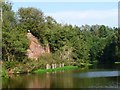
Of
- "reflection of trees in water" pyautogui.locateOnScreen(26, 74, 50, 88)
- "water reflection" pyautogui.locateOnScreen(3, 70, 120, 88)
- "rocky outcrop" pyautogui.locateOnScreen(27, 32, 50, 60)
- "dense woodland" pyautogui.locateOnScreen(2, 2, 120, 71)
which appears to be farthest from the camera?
"rocky outcrop" pyautogui.locateOnScreen(27, 32, 50, 60)

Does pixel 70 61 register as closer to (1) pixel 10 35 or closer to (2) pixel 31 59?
(2) pixel 31 59

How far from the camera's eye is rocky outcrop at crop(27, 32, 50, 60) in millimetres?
66581

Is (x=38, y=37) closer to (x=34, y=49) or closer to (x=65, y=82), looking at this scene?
(x=34, y=49)

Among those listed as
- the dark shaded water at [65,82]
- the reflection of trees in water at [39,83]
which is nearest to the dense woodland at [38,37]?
the dark shaded water at [65,82]

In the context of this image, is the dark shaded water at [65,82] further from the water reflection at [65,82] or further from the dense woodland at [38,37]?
the dense woodland at [38,37]

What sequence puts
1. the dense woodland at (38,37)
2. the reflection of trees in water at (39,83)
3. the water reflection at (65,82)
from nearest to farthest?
the water reflection at (65,82) → the reflection of trees in water at (39,83) → the dense woodland at (38,37)

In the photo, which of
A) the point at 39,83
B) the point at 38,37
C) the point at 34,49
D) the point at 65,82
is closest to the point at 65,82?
the point at 65,82

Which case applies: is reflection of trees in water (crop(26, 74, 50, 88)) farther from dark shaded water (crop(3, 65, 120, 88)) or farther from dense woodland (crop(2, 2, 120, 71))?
dense woodland (crop(2, 2, 120, 71))

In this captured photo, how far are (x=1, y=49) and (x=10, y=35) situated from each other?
10.2 feet

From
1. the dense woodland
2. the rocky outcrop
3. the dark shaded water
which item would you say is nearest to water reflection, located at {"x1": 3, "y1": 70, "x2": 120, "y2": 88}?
the dark shaded water

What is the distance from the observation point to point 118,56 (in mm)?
94250

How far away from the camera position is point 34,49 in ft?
225

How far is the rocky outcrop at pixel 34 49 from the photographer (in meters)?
66.6

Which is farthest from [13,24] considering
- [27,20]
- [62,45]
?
[62,45]
